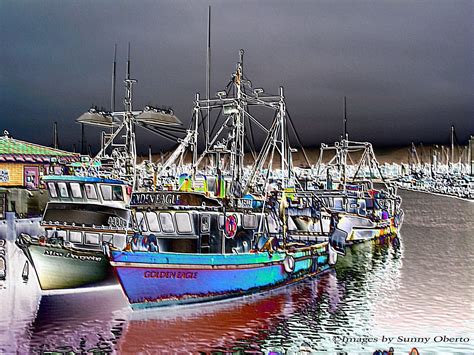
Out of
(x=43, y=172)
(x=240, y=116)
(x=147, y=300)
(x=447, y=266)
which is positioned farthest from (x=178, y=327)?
(x=43, y=172)

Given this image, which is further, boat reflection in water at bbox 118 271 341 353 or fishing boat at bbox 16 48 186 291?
fishing boat at bbox 16 48 186 291

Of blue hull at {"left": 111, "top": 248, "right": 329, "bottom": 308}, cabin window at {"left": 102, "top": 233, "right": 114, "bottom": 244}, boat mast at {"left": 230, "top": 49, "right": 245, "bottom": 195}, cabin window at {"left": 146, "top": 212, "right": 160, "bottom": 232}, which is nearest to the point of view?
blue hull at {"left": 111, "top": 248, "right": 329, "bottom": 308}

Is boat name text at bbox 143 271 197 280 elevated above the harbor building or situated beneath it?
situated beneath

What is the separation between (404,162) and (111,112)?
10.7 meters

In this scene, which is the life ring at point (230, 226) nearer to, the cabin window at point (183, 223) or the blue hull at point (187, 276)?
the cabin window at point (183, 223)

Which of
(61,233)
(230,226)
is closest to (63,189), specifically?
(61,233)

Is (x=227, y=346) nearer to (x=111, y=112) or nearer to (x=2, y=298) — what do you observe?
(x=2, y=298)

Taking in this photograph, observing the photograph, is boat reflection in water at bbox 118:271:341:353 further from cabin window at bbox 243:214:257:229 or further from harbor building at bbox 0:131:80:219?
harbor building at bbox 0:131:80:219

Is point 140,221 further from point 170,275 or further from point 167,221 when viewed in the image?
point 170,275

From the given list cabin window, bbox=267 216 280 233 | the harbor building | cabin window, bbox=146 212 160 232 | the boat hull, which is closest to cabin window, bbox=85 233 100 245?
the boat hull

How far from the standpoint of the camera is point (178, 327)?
41.0ft

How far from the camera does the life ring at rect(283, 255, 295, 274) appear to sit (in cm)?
1567

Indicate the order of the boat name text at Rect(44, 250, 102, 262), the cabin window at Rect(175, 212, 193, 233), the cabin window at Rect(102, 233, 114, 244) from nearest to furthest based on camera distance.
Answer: the boat name text at Rect(44, 250, 102, 262), the cabin window at Rect(175, 212, 193, 233), the cabin window at Rect(102, 233, 114, 244)

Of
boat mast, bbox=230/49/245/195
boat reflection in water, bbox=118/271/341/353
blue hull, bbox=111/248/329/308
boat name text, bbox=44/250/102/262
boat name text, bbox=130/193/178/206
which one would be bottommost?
boat reflection in water, bbox=118/271/341/353
